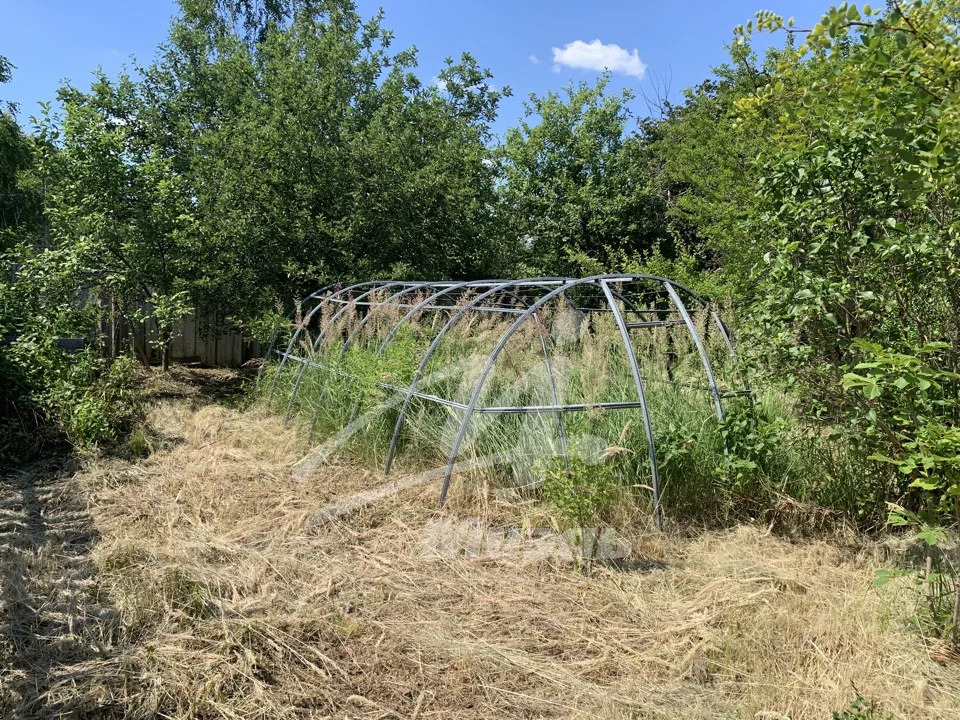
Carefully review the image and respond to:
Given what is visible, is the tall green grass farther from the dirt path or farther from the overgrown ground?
the dirt path

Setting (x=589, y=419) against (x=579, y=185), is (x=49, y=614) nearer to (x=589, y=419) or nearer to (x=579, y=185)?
(x=589, y=419)

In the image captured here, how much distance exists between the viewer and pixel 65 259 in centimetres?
734

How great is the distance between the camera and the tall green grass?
174 inches

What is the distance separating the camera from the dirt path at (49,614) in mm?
2586

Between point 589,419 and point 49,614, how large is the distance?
3.14m

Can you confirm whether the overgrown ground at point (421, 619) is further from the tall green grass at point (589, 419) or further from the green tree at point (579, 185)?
the green tree at point (579, 185)

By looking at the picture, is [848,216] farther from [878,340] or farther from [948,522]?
[948,522]

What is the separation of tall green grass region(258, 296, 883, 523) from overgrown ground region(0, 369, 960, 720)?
37cm

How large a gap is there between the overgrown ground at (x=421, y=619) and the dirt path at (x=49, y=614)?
0.01m

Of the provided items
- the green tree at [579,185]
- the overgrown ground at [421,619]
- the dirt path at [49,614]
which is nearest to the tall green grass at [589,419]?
the overgrown ground at [421,619]

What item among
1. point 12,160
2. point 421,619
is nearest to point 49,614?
point 421,619

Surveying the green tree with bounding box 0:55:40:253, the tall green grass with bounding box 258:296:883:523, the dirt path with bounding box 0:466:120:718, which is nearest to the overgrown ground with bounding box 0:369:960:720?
the dirt path with bounding box 0:466:120:718

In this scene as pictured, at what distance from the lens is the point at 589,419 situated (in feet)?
14.6

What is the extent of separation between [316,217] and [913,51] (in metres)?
7.23
